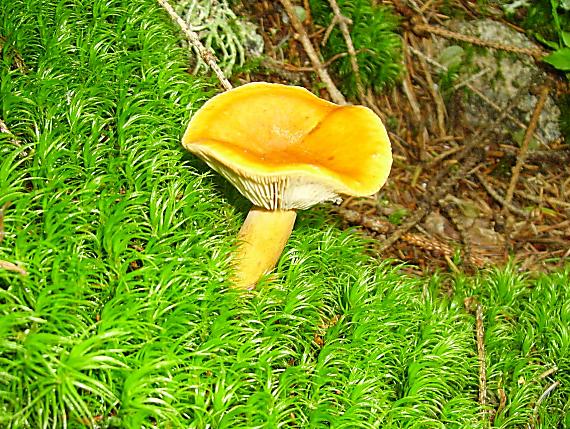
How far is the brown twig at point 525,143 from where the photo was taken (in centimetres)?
415

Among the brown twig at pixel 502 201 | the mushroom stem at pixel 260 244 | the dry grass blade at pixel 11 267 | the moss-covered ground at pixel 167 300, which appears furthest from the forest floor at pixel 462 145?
the dry grass blade at pixel 11 267

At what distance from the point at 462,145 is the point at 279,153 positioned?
2561 mm

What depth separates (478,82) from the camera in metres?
4.50

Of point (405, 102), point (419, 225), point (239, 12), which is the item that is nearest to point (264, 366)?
point (419, 225)

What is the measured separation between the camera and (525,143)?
4.30m

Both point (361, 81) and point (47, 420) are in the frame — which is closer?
point (47, 420)

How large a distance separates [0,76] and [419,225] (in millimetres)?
2483

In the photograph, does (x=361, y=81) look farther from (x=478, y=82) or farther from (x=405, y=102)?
(x=478, y=82)

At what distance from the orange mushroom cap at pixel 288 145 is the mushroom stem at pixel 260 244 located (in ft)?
0.19

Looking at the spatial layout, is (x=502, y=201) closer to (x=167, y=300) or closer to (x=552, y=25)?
(x=552, y=25)

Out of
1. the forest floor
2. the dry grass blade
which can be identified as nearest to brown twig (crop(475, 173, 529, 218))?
the forest floor

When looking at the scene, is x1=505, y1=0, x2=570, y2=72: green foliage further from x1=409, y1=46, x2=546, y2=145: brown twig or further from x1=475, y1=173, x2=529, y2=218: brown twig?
x1=475, y1=173, x2=529, y2=218: brown twig

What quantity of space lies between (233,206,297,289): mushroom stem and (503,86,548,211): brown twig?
2.28 metres

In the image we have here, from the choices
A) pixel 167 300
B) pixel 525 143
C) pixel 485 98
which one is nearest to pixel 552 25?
pixel 485 98
